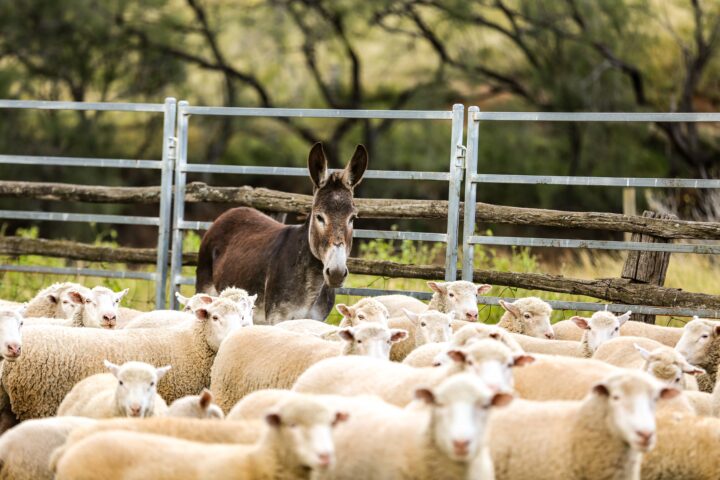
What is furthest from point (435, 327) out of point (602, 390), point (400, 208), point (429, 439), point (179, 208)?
point (179, 208)

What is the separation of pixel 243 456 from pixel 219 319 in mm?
2974

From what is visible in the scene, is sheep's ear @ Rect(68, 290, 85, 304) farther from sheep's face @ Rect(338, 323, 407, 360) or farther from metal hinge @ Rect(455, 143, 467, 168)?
metal hinge @ Rect(455, 143, 467, 168)

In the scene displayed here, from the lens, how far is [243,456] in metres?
4.54

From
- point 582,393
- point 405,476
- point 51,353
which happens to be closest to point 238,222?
point 51,353

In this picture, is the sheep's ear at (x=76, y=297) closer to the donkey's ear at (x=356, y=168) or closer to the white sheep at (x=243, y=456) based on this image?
the donkey's ear at (x=356, y=168)

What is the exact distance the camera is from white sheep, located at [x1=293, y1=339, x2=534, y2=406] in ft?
17.6

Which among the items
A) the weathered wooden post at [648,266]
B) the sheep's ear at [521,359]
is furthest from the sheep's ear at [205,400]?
the weathered wooden post at [648,266]

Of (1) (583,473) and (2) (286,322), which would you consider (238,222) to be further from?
(1) (583,473)

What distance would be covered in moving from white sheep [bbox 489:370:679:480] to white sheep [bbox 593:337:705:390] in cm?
113

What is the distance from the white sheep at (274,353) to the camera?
6.65 m

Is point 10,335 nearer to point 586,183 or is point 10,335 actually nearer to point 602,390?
point 602,390

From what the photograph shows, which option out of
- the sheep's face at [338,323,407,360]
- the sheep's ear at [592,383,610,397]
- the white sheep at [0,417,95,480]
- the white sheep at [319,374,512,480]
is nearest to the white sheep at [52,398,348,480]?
the white sheep at [319,374,512,480]

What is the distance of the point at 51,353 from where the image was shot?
7051mm

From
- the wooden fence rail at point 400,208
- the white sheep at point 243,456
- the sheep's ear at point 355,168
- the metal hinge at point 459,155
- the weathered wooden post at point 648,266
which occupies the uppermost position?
the metal hinge at point 459,155
